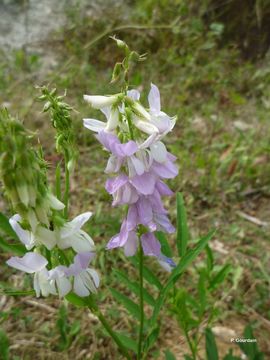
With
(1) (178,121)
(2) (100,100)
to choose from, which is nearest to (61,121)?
(2) (100,100)

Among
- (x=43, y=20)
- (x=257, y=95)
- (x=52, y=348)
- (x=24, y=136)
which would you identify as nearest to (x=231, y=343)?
(x=52, y=348)

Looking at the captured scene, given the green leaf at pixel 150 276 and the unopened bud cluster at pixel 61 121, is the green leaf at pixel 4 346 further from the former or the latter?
the unopened bud cluster at pixel 61 121

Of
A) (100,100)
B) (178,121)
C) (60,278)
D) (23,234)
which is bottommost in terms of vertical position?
(60,278)

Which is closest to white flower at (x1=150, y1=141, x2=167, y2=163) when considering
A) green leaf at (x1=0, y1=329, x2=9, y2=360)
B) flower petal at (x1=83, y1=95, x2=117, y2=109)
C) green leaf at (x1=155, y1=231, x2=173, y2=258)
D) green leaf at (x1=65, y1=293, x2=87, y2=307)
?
flower petal at (x1=83, y1=95, x2=117, y2=109)

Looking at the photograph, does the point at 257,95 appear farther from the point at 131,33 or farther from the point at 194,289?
the point at 194,289

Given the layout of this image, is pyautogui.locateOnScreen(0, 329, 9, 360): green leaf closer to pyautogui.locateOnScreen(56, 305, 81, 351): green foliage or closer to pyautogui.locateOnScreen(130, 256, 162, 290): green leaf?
pyautogui.locateOnScreen(56, 305, 81, 351): green foliage

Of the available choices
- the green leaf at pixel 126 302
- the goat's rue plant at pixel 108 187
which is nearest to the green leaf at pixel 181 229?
the green leaf at pixel 126 302

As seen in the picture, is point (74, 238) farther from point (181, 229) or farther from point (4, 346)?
point (4, 346)
